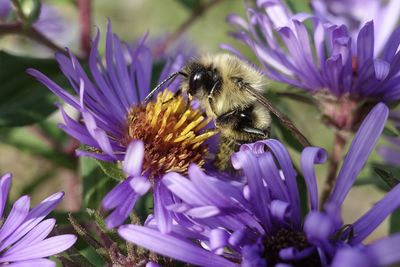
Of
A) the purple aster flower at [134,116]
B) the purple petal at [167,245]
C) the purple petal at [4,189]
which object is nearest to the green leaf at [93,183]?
the purple aster flower at [134,116]

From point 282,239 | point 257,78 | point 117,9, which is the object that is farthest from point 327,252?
point 117,9

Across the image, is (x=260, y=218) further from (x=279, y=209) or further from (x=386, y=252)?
(x=386, y=252)

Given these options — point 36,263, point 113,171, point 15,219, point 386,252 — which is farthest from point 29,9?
point 386,252

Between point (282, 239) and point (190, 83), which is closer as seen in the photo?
point (282, 239)

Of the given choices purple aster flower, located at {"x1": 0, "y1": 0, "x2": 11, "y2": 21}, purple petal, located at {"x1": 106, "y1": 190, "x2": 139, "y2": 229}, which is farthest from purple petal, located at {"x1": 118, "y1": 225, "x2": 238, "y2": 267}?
purple aster flower, located at {"x1": 0, "y1": 0, "x2": 11, "y2": 21}

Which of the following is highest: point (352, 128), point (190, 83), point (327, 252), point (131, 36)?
point (190, 83)

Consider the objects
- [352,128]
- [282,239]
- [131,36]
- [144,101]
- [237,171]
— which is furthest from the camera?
[131,36]

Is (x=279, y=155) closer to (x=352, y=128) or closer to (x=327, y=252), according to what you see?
(x=327, y=252)
